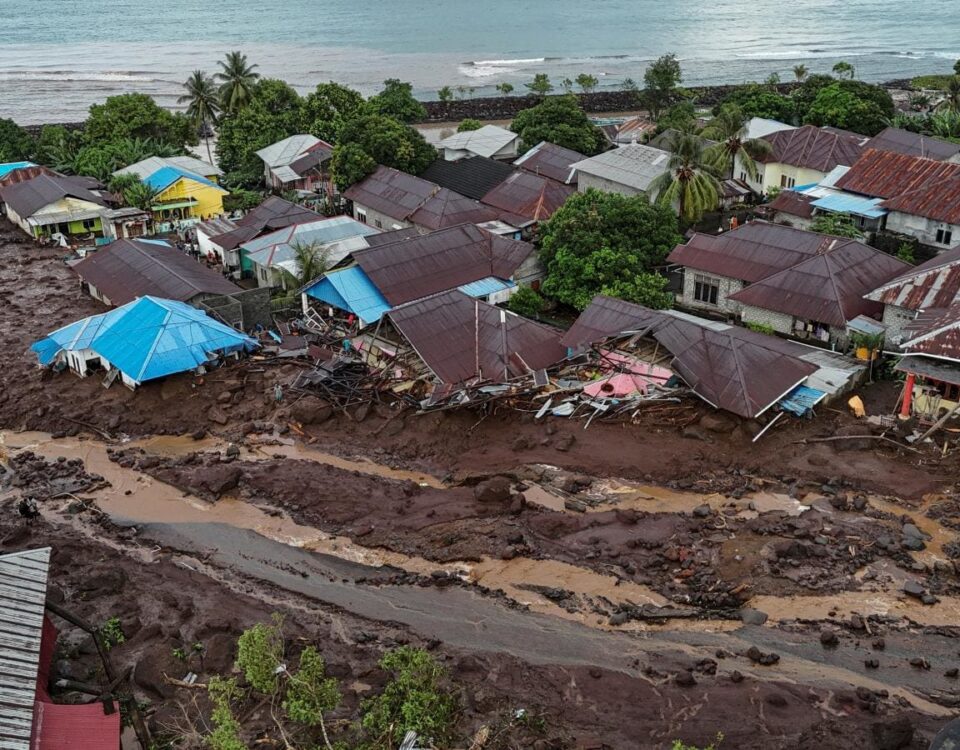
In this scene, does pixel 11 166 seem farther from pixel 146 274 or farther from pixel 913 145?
pixel 913 145

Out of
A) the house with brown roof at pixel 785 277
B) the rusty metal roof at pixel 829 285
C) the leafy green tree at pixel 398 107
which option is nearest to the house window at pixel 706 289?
the house with brown roof at pixel 785 277

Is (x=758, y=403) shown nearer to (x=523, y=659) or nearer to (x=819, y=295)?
(x=819, y=295)

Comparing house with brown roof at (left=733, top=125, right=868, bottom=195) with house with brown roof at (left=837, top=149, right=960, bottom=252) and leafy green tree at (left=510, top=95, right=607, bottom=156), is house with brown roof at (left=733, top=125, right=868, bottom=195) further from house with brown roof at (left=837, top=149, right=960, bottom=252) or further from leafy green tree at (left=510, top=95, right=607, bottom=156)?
leafy green tree at (left=510, top=95, right=607, bottom=156)

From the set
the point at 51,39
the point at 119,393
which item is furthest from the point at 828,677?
the point at 51,39

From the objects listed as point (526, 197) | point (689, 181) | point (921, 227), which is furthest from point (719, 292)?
point (526, 197)

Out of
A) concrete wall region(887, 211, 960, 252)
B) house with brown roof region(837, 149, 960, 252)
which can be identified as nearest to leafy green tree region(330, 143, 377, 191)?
house with brown roof region(837, 149, 960, 252)

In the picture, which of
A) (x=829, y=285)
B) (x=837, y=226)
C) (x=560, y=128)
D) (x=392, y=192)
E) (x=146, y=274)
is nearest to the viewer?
(x=829, y=285)

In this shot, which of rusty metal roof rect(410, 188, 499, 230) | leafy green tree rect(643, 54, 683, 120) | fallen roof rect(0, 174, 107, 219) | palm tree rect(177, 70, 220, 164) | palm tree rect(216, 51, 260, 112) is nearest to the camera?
rusty metal roof rect(410, 188, 499, 230)
